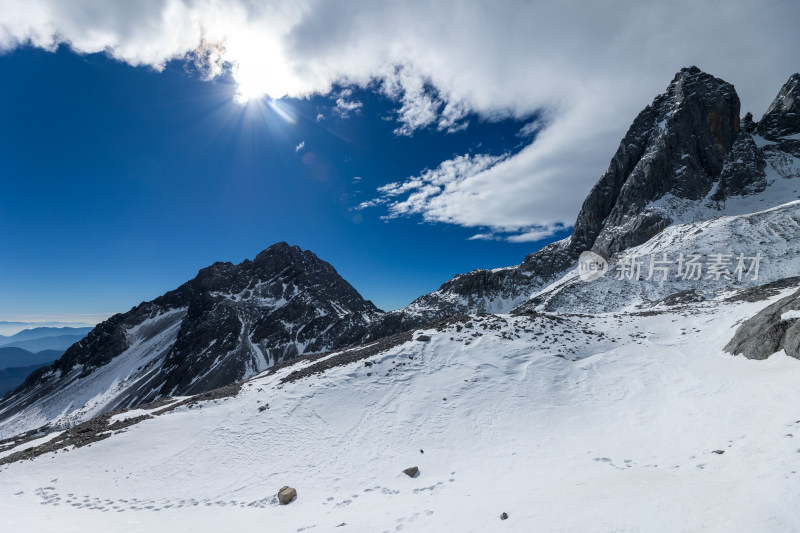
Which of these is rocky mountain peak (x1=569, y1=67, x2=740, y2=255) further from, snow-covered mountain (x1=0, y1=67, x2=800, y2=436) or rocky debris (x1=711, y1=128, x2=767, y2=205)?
rocky debris (x1=711, y1=128, x2=767, y2=205)

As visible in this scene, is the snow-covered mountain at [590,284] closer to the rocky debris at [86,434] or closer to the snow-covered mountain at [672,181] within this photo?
the snow-covered mountain at [672,181]

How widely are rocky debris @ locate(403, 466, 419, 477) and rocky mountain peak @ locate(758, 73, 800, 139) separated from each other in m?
164

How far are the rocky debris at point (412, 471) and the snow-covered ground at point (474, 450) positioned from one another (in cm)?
27

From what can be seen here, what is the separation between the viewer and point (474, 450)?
12.4 metres

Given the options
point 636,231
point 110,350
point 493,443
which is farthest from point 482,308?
point 110,350

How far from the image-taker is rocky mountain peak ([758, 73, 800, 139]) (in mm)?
107000

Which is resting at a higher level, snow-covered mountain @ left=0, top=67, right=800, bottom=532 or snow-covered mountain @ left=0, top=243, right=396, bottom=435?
snow-covered mountain @ left=0, top=243, right=396, bottom=435

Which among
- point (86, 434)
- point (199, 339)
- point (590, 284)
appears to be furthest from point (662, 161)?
point (199, 339)

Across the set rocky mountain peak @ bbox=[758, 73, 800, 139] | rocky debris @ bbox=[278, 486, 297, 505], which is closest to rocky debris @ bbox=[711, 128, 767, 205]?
rocky mountain peak @ bbox=[758, 73, 800, 139]

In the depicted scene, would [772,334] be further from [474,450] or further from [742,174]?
[742,174]

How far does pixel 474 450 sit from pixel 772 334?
48.4ft

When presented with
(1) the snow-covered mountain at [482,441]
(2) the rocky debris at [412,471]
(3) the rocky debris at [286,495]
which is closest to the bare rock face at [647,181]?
(1) the snow-covered mountain at [482,441]

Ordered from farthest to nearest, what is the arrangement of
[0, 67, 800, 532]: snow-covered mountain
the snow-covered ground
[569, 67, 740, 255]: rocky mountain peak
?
[569, 67, 740, 255]: rocky mountain peak
[0, 67, 800, 532]: snow-covered mountain
the snow-covered ground

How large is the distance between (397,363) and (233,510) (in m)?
10.8
